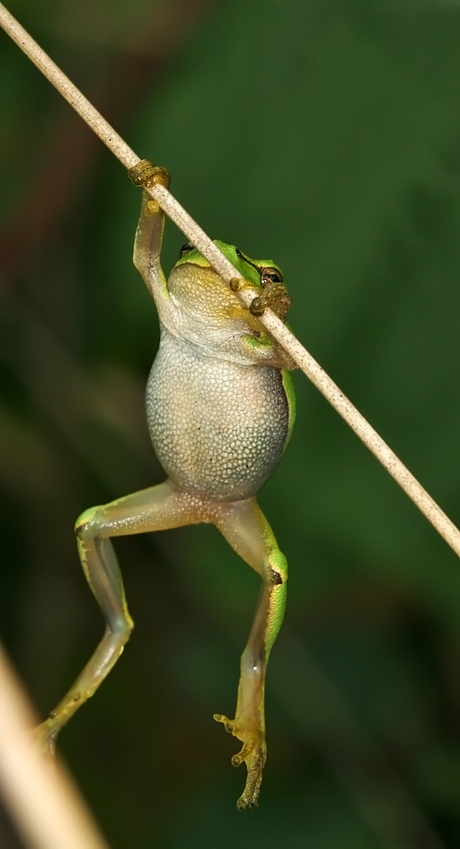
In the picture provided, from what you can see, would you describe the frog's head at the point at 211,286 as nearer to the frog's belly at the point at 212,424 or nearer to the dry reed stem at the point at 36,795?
the frog's belly at the point at 212,424

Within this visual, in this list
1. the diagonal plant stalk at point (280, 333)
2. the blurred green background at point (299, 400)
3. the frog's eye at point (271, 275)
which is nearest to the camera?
the diagonal plant stalk at point (280, 333)

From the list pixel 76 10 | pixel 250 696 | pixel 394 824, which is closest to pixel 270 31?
pixel 76 10

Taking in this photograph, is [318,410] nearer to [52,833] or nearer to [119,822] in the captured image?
[119,822]

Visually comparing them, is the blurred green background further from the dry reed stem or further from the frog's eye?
the dry reed stem

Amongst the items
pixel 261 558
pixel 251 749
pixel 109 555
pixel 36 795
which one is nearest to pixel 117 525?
pixel 109 555

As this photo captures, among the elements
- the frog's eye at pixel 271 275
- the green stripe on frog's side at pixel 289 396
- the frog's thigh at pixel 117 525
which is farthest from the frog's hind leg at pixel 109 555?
the frog's eye at pixel 271 275

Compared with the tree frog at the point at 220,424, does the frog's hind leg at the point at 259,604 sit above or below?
below

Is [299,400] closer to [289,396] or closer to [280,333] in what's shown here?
[289,396]
